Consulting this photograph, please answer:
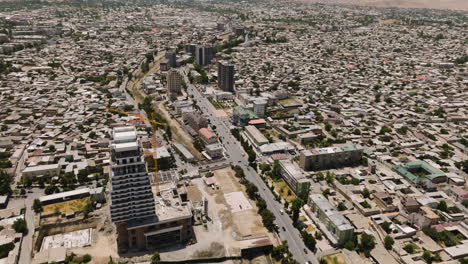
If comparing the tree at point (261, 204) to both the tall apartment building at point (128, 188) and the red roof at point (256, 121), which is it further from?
the red roof at point (256, 121)

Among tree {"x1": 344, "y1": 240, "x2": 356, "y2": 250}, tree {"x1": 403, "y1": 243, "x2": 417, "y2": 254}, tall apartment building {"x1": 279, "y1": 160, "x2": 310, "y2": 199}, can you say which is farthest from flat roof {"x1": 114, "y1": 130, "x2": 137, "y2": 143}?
tree {"x1": 403, "y1": 243, "x2": 417, "y2": 254}

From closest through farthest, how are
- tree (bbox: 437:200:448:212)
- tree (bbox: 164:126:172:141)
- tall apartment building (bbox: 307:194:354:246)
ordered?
tall apartment building (bbox: 307:194:354:246) → tree (bbox: 437:200:448:212) → tree (bbox: 164:126:172:141)

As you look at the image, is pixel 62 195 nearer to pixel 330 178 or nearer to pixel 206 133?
pixel 206 133

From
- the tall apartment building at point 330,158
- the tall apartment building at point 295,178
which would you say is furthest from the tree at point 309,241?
the tall apartment building at point 330,158

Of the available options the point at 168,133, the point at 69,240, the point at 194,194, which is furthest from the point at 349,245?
the point at 168,133

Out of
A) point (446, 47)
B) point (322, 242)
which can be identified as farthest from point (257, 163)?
point (446, 47)

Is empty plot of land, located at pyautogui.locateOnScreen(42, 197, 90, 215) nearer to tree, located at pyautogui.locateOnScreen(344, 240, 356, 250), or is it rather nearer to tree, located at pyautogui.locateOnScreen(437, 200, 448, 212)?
tree, located at pyautogui.locateOnScreen(344, 240, 356, 250)
